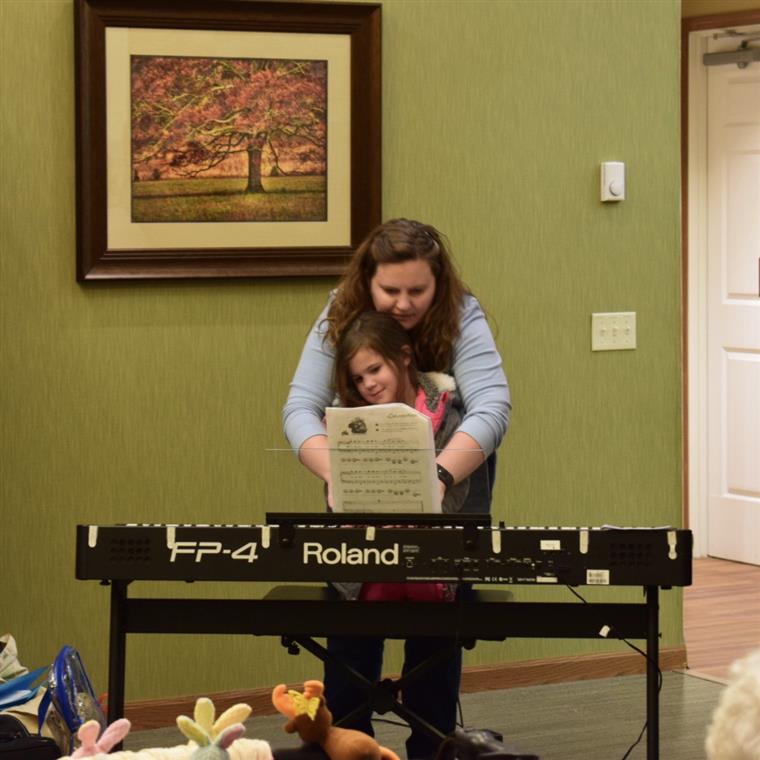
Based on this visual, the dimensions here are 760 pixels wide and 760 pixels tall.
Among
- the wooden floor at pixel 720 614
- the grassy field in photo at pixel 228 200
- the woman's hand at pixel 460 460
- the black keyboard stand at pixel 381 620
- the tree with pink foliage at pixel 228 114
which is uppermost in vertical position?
the tree with pink foliage at pixel 228 114

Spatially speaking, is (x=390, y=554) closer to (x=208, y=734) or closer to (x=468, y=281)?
(x=208, y=734)

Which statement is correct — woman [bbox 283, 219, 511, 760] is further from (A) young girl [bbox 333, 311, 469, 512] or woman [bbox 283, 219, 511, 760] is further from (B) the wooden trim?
(B) the wooden trim

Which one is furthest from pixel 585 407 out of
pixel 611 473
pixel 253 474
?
pixel 253 474

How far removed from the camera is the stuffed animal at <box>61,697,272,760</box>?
Answer: 1.60 m

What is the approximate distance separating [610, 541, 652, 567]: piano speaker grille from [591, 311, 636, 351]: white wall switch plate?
2009 millimetres

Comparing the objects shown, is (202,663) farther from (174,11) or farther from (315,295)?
(174,11)

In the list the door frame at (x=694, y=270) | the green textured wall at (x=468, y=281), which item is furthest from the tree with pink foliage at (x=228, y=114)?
the door frame at (x=694, y=270)

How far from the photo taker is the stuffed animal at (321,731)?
71.4 inches

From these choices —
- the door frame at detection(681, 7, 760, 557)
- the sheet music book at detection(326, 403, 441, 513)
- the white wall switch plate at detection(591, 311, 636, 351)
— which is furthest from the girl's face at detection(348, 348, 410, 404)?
the door frame at detection(681, 7, 760, 557)

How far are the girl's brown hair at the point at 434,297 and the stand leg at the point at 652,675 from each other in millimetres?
667

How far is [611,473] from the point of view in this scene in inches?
174

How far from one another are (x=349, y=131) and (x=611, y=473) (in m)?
1.32

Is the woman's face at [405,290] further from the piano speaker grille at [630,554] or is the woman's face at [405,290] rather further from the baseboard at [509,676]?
the baseboard at [509,676]

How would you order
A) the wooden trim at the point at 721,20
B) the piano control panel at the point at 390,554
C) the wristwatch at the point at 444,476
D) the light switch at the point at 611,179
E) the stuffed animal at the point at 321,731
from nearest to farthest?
1. the stuffed animal at the point at 321,731
2. the piano control panel at the point at 390,554
3. the wristwatch at the point at 444,476
4. the light switch at the point at 611,179
5. the wooden trim at the point at 721,20
